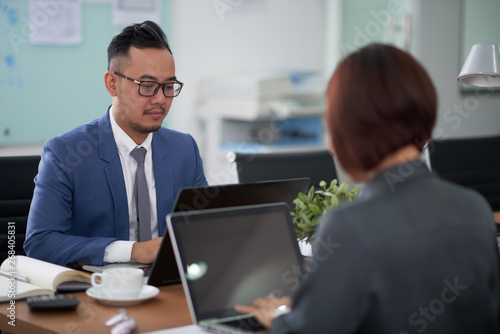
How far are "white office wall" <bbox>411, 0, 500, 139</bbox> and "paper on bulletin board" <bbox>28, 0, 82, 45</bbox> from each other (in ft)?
8.88

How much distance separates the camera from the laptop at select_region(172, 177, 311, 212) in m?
1.59

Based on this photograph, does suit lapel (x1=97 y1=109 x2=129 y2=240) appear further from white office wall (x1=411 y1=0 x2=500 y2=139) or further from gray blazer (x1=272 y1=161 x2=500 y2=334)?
white office wall (x1=411 y1=0 x2=500 y2=139)

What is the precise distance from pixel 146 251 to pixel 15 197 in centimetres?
68

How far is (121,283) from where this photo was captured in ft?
5.08

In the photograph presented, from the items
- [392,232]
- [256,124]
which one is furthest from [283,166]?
[256,124]

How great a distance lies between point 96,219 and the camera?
82.0 inches

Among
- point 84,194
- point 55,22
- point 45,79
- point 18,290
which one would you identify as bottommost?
point 18,290

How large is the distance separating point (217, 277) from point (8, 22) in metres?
2.71

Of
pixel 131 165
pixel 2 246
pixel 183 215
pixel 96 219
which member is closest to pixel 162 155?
pixel 131 165

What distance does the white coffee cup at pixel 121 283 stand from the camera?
60.8 inches

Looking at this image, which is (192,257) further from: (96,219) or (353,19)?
(353,19)

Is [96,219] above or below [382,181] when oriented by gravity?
below

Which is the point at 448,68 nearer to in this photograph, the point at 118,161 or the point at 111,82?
the point at 111,82

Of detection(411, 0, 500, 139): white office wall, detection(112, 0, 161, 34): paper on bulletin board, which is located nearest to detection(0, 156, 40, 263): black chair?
detection(112, 0, 161, 34): paper on bulletin board
